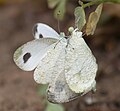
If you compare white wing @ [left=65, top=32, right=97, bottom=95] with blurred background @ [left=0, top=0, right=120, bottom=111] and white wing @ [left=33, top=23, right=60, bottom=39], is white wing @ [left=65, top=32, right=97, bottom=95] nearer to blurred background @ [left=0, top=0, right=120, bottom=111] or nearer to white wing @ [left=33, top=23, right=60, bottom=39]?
white wing @ [left=33, top=23, right=60, bottom=39]

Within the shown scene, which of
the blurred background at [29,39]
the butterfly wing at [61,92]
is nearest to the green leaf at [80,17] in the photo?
the butterfly wing at [61,92]

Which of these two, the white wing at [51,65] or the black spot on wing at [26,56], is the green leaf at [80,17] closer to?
the white wing at [51,65]

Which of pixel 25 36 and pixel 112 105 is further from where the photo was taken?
pixel 25 36

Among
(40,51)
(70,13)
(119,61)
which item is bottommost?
(119,61)

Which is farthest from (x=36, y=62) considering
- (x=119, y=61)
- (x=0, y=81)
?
(x=119, y=61)

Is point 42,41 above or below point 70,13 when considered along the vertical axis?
above

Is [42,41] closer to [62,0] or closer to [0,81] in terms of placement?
[62,0]

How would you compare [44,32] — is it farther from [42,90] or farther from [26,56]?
[42,90]
